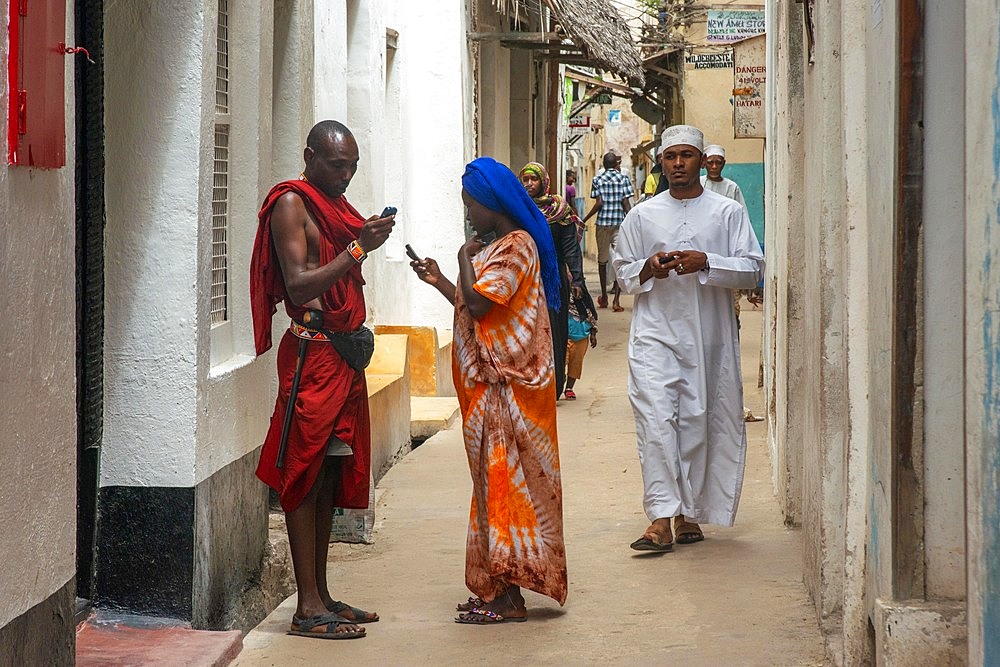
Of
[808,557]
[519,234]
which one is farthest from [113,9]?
[808,557]

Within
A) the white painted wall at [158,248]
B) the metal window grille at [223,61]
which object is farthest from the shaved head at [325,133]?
the metal window grille at [223,61]

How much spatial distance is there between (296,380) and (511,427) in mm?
811

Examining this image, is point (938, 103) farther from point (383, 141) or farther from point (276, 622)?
point (383, 141)

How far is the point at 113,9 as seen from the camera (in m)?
5.06

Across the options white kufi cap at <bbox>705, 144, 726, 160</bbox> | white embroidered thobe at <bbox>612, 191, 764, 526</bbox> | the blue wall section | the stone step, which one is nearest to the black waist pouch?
the stone step

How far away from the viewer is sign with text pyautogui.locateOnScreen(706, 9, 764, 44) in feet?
65.5

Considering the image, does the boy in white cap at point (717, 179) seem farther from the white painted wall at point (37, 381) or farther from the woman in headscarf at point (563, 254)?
the white painted wall at point (37, 381)

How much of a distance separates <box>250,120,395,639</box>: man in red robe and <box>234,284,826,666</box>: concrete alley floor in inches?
12.7

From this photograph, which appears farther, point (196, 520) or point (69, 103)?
point (196, 520)

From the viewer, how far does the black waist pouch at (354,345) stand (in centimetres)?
514

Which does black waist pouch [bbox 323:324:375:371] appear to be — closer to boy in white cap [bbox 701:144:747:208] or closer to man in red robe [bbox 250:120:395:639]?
man in red robe [bbox 250:120:395:639]

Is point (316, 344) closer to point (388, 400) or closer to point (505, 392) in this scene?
point (505, 392)

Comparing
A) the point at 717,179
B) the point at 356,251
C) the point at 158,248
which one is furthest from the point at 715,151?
the point at 158,248

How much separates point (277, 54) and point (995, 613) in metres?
4.97
